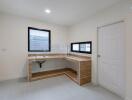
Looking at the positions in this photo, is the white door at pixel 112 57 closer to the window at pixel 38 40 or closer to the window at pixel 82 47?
the window at pixel 82 47

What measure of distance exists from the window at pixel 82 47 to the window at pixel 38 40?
4.32 feet

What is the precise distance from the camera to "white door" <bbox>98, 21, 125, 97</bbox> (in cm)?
223

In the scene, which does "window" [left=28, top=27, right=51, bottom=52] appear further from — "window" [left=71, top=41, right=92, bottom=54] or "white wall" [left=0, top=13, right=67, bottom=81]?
"window" [left=71, top=41, right=92, bottom=54]

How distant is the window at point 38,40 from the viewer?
147 inches

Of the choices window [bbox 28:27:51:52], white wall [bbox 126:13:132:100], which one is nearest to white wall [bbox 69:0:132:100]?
white wall [bbox 126:13:132:100]

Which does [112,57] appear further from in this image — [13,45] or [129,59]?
[13,45]

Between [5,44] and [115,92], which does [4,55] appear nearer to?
[5,44]

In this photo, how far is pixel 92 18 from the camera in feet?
10.3

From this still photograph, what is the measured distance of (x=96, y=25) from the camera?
2.95 m

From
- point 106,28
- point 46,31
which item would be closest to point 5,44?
point 46,31

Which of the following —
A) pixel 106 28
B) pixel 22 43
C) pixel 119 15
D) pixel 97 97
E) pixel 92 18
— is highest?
pixel 92 18

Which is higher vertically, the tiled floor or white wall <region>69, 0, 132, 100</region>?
white wall <region>69, 0, 132, 100</region>

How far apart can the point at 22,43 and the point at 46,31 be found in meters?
1.26

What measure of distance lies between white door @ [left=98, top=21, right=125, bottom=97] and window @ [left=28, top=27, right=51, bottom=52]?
2497 millimetres
